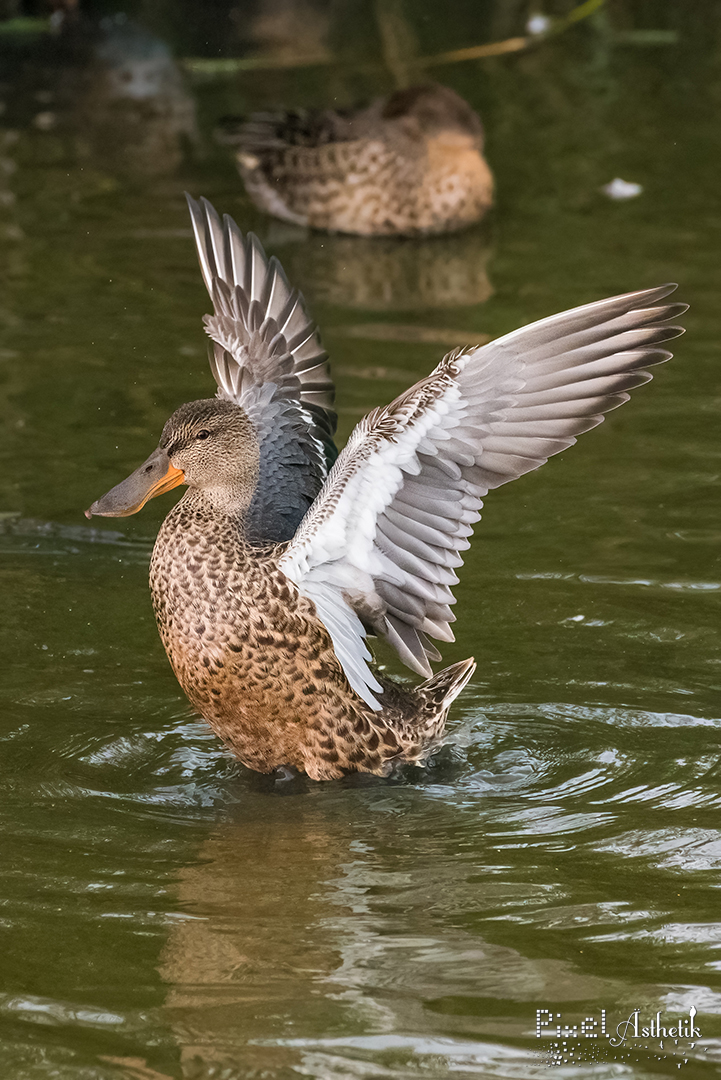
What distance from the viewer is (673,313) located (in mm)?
4023

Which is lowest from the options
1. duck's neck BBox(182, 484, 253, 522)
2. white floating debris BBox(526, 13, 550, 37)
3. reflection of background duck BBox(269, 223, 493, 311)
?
reflection of background duck BBox(269, 223, 493, 311)

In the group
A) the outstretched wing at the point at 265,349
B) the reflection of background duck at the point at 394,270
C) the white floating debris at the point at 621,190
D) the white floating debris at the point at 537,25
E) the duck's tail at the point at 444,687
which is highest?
the white floating debris at the point at 537,25

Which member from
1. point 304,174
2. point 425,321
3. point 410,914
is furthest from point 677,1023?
point 304,174

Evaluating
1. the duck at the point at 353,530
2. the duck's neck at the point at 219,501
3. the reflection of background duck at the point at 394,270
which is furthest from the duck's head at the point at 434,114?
the duck's neck at the point at 219,501

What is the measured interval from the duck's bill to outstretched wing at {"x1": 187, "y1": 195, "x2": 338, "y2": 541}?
54cm

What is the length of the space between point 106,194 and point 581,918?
23.1 feet

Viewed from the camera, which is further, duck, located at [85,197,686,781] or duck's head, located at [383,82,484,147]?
duck's head, located at [383,82,484,147]

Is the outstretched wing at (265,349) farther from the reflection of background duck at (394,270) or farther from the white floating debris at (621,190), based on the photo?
the white floating debris at (621,190)

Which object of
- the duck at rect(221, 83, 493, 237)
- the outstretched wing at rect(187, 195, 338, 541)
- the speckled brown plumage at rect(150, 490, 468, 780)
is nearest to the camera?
the speckled brown plumage at rect(150, 490, 468, 780)

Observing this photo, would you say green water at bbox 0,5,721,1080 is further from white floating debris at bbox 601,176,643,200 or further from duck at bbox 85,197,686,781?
white floating debris at bbox 601,176,643,200

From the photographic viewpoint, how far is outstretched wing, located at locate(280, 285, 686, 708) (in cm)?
409

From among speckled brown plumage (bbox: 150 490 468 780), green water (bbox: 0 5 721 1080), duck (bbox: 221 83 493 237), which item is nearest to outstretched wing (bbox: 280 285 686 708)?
speckled brown plumage (bbox: 150 490 468 780)

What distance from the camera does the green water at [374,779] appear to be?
328 cm

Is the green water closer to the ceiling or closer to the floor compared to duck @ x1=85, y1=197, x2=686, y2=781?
closer to the floor
